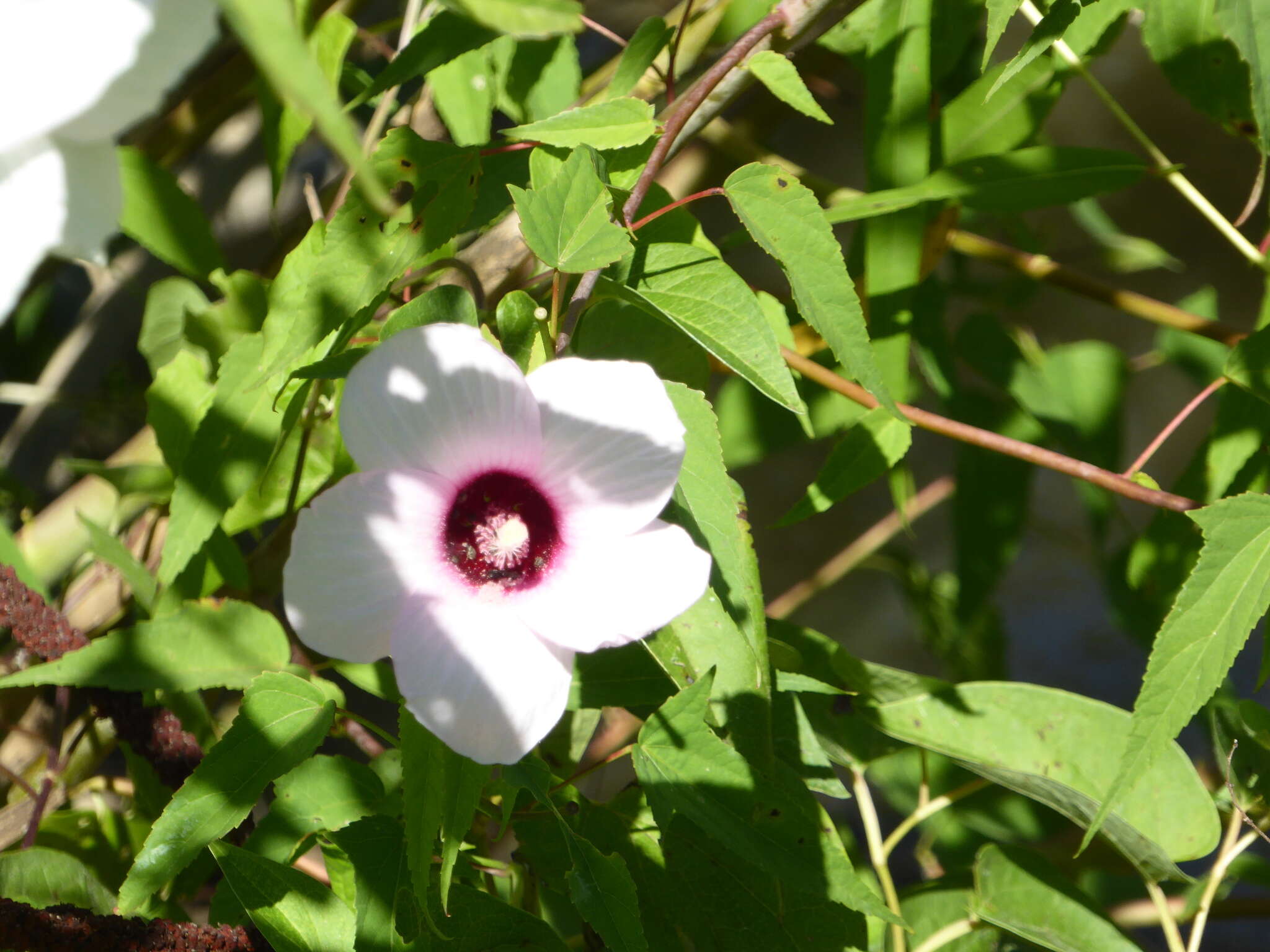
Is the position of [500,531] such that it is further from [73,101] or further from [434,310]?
[73,101]

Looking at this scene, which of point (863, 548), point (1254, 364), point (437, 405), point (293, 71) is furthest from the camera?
point (863, 548)

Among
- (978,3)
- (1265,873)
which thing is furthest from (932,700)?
(978,3)

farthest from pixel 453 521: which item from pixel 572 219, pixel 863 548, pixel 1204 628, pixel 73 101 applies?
pixel 863 548

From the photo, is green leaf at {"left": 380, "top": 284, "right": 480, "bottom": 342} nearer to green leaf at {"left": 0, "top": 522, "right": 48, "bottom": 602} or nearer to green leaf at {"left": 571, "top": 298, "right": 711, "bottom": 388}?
green leaf at {"left": 571, "top": 298, "right": 711, "bottom": 388}

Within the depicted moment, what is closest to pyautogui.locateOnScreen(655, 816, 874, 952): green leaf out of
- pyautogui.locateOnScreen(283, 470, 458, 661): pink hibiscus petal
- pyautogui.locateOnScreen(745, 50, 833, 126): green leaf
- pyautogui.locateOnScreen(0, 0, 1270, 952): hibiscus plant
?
pyautogui.locateOnScreen(0, 0, 1270, 952): hibiscus plant

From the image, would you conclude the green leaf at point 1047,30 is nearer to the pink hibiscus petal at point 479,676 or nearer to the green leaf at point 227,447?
the pink hibiscus petal at point 479,676

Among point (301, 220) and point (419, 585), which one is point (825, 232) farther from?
point (301, 220)

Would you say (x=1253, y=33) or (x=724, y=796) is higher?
(x=1253, y=33)

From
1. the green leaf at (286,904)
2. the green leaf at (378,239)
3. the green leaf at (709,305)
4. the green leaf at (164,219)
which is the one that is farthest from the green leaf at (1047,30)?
the green leaf at (164,219)
